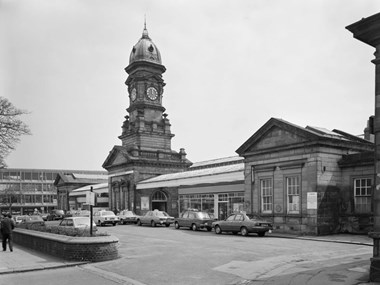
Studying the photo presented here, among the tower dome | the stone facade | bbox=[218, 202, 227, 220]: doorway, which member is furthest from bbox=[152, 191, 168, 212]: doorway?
the stone facade

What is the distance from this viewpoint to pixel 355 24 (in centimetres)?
1123

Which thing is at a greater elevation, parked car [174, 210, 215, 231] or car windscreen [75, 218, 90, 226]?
car windscreen [75, 218, 90, 226]

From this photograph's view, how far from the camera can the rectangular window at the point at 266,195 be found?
28281mm

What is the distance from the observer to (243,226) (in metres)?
24.9

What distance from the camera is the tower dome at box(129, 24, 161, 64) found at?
193 ft

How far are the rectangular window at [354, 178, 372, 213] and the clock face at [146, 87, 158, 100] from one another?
38467mm

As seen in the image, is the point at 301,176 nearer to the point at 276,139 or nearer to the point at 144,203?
the point at 276,139

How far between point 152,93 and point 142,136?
6575 millimetres

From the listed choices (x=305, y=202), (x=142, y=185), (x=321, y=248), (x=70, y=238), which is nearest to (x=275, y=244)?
(x=321, y=248)

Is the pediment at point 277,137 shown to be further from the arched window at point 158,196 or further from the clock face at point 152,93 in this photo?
the clock face at point 152,93

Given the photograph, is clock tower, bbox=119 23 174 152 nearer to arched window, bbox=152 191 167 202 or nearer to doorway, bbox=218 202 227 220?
arched window, bbox=152 191 167 202

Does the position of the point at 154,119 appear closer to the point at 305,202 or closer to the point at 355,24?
the point at 305,202

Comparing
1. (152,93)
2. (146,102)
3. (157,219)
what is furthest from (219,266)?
(152,93)

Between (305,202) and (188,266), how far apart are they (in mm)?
13771
